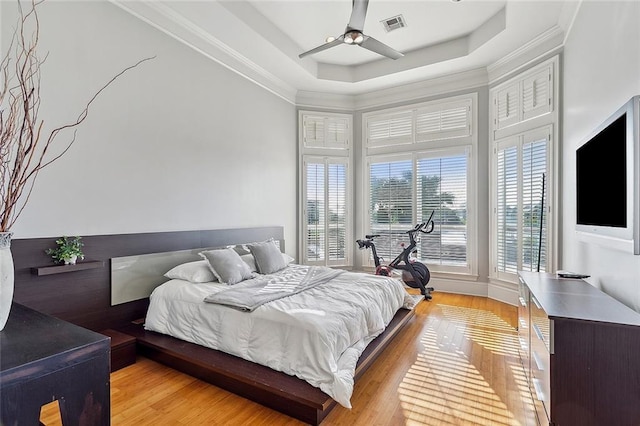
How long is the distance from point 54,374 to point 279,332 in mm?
1331

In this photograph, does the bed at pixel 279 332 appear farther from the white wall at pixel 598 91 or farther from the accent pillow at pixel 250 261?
the white wall at pixel 598 91

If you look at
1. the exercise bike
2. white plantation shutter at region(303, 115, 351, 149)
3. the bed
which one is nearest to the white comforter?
the bed

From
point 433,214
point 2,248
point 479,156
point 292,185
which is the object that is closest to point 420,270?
point 433,214

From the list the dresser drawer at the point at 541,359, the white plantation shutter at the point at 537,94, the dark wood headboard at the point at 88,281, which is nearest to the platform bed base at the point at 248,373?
the dark wood headboard at the point at 88,281

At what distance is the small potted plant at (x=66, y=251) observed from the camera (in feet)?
8.05

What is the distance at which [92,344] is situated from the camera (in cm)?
109

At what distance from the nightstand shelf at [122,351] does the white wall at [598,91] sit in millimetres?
3574

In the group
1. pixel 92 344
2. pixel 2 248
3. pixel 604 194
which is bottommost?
pixel 92 344

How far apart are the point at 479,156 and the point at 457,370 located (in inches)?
132

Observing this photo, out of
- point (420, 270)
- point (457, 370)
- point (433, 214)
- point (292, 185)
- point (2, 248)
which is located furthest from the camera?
point (292, 185)

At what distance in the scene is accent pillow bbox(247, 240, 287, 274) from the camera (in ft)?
11.9

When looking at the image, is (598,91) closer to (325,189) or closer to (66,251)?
(325,189)

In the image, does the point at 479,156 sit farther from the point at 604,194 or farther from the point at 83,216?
the point at 83,216

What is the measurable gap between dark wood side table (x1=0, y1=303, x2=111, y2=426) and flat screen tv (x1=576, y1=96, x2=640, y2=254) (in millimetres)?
2504
